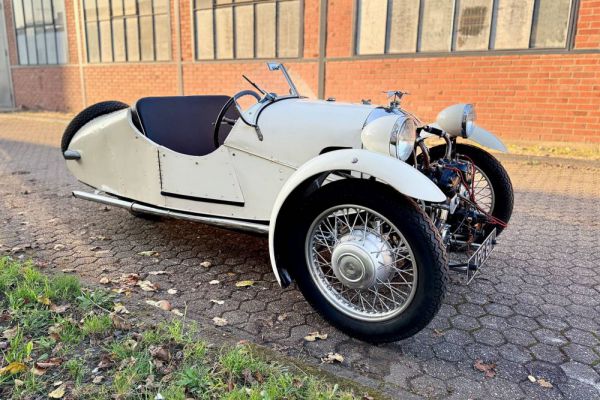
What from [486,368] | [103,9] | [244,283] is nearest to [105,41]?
[103,9]

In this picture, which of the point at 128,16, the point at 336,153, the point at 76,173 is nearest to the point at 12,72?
the point at 128,16

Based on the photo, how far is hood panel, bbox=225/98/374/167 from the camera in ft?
9.40

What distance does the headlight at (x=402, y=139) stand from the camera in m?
2.48

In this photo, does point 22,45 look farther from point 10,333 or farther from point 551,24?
point 10,333

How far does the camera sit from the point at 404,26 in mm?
9086

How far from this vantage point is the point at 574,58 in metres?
7.67

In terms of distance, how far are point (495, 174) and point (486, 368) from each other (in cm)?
159

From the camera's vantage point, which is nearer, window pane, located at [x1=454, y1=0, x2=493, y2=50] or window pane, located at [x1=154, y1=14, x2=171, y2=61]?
window pane, located at [x1=454, y1=0, x2=493, y2=50]

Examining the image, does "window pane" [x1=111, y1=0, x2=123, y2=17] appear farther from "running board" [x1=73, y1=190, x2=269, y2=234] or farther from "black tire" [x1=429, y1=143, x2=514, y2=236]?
"black tire" [x1=429, y1=143, x2=514, y2=236]

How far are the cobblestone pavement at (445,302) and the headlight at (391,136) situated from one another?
1.03 meters

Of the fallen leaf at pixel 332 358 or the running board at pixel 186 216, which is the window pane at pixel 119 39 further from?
the fallen leaf at pixel 332 358

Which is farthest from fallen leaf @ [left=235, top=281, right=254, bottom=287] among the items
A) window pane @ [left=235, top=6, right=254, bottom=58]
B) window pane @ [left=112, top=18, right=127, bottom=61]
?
window pane @ [left=112, top=18, right=127, bottom=61]

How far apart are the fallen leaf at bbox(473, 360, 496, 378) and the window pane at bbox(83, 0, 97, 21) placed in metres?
15.7

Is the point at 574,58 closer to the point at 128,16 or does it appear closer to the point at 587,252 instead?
the point at 587,252
